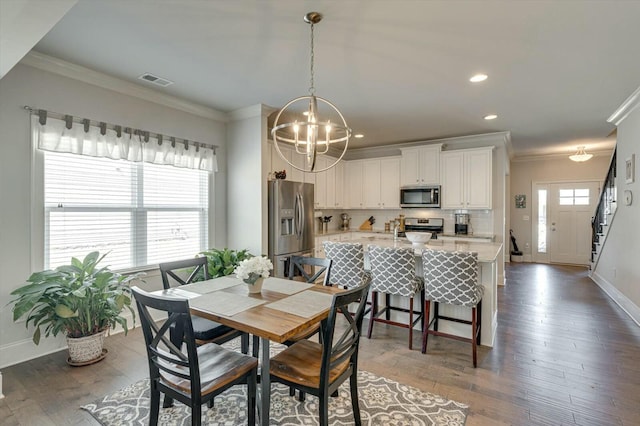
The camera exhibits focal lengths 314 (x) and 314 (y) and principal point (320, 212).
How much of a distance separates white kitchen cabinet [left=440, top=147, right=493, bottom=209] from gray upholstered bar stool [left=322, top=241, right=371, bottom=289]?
10.4 ft

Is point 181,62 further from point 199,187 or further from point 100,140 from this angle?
point 199,187

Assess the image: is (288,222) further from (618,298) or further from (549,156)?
(549,156)

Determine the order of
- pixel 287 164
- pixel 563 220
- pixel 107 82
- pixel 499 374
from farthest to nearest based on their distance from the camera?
pixel 563 220, pixel 287 164, pixel 107 82, pixel 499 374

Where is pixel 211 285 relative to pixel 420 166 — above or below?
below

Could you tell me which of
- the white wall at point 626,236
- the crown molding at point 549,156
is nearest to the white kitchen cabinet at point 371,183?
the white wall at point 626,236

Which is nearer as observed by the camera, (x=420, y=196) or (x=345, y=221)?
(x=420, y=196)

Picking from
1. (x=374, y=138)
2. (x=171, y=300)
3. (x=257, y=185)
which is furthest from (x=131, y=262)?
(x=374, y=138)

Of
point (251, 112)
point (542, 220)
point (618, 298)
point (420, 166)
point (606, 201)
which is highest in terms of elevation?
point (251, 112)

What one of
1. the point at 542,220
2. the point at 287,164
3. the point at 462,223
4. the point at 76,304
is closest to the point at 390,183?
the point at 462,223

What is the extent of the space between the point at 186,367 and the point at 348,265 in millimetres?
2136

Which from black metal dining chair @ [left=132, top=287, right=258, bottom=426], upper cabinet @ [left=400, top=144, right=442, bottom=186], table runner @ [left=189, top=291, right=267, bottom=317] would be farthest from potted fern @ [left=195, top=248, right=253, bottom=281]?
upper cabinet @ [left=400, top=144, right=442, bottom=186]

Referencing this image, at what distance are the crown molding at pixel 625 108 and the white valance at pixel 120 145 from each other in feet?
18.1

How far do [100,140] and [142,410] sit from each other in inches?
107

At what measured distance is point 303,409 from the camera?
2221 mm
